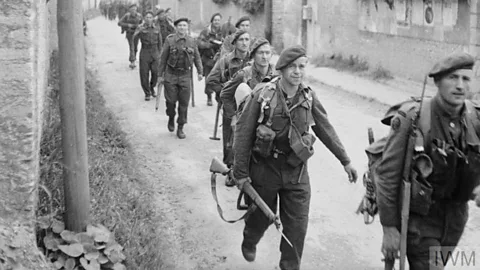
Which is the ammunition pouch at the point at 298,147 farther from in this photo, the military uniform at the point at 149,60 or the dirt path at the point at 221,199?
the military uniform at the point at 149,60

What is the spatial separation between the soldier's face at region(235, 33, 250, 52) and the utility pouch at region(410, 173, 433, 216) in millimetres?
4790

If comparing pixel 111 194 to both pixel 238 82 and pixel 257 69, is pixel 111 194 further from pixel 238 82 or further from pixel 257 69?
pixel 257 69

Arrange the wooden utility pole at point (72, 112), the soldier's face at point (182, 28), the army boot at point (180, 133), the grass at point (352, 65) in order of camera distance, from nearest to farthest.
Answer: the wooden utility pole at point (72, 112)
the army boot at point (180, 133)
the soldier's face at point (182, 28)
the grass at point (352, 65)

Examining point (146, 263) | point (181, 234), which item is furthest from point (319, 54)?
point (146, 263)

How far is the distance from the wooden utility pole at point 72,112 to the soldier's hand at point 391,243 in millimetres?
2189

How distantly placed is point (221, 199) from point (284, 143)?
2708mm

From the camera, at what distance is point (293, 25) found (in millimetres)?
22516

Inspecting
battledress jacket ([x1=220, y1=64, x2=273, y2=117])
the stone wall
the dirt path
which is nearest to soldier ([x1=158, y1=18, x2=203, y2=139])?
the dirt path

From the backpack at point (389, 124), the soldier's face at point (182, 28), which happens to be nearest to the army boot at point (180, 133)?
the soldier's face at point (182, 28)

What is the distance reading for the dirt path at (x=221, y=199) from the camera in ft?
20.2

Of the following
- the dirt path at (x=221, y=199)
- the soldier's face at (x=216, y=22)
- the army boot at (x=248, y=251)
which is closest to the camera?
the army boot at (x=248, y=251)

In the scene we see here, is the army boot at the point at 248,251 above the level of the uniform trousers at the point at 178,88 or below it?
below

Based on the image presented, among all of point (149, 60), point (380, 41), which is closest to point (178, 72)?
point (149, 60)

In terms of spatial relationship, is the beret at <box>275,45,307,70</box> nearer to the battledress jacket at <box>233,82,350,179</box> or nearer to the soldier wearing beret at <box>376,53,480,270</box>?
Result: the battledress jacket at <box>233,82,350,179</box>
